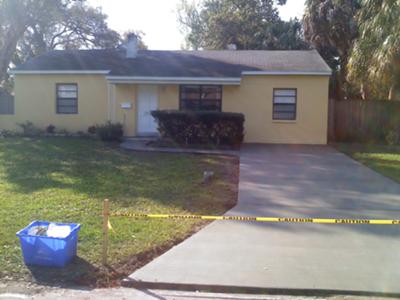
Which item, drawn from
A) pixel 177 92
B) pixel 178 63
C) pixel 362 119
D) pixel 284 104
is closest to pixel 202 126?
pixel 177 92

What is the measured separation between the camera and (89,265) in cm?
580

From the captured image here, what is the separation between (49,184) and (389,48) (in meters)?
13.3

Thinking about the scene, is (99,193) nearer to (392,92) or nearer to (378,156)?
(378,156)

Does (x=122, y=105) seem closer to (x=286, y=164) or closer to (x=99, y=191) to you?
(x=286, y=164)

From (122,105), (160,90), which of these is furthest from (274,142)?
(122,105)

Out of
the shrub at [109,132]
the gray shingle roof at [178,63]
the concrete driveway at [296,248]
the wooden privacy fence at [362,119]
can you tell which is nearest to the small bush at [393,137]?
the wooden privacy fence at [362,119]

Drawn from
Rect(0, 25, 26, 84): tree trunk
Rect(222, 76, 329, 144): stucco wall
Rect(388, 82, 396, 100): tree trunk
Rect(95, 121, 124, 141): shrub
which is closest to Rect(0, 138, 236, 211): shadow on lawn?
Rect(95, 121, 124, 141): shrub

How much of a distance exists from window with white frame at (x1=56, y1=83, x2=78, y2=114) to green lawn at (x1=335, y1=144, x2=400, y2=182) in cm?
1150

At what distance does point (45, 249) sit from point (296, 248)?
313cm

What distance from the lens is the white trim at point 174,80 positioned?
19.7m

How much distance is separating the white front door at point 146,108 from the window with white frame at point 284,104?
5077 mm

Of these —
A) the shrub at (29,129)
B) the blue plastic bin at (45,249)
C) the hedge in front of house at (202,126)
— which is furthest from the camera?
the shrub at (29,129)

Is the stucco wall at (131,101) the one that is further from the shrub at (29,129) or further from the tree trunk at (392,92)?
the tree trunk at (392,92)

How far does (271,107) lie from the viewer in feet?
67.7
